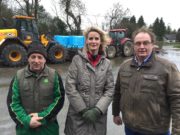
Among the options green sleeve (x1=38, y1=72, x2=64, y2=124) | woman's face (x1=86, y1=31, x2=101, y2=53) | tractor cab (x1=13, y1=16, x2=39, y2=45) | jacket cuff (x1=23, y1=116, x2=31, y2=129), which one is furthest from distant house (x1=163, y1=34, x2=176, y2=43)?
jacket cuff (x1=23, y1=116, x2=31, y2=129)

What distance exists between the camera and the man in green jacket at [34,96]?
325 cm

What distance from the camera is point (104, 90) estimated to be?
3.44 m

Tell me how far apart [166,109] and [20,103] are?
151 centimetres

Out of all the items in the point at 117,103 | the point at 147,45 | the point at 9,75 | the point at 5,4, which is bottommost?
the point at 9,75

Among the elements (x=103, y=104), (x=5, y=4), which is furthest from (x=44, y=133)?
(x=5, y=4)

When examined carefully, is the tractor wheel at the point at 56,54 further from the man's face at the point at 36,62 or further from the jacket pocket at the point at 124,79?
the jacket pocket at the point at 124,79

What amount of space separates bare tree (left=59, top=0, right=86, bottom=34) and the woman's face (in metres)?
32.0

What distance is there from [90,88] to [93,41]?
0.51 m

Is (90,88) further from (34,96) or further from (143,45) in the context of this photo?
(143,45)

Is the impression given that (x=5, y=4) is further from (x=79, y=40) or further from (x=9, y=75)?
(x=9, y=75)

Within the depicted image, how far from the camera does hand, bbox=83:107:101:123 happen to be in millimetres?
3232

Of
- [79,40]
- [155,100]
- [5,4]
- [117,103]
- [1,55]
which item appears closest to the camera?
[155,100]

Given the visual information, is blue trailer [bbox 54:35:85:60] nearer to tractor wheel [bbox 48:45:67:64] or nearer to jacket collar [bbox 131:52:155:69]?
tractor wheel [bbox 48:45:67:64]

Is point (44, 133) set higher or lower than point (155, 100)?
lower
